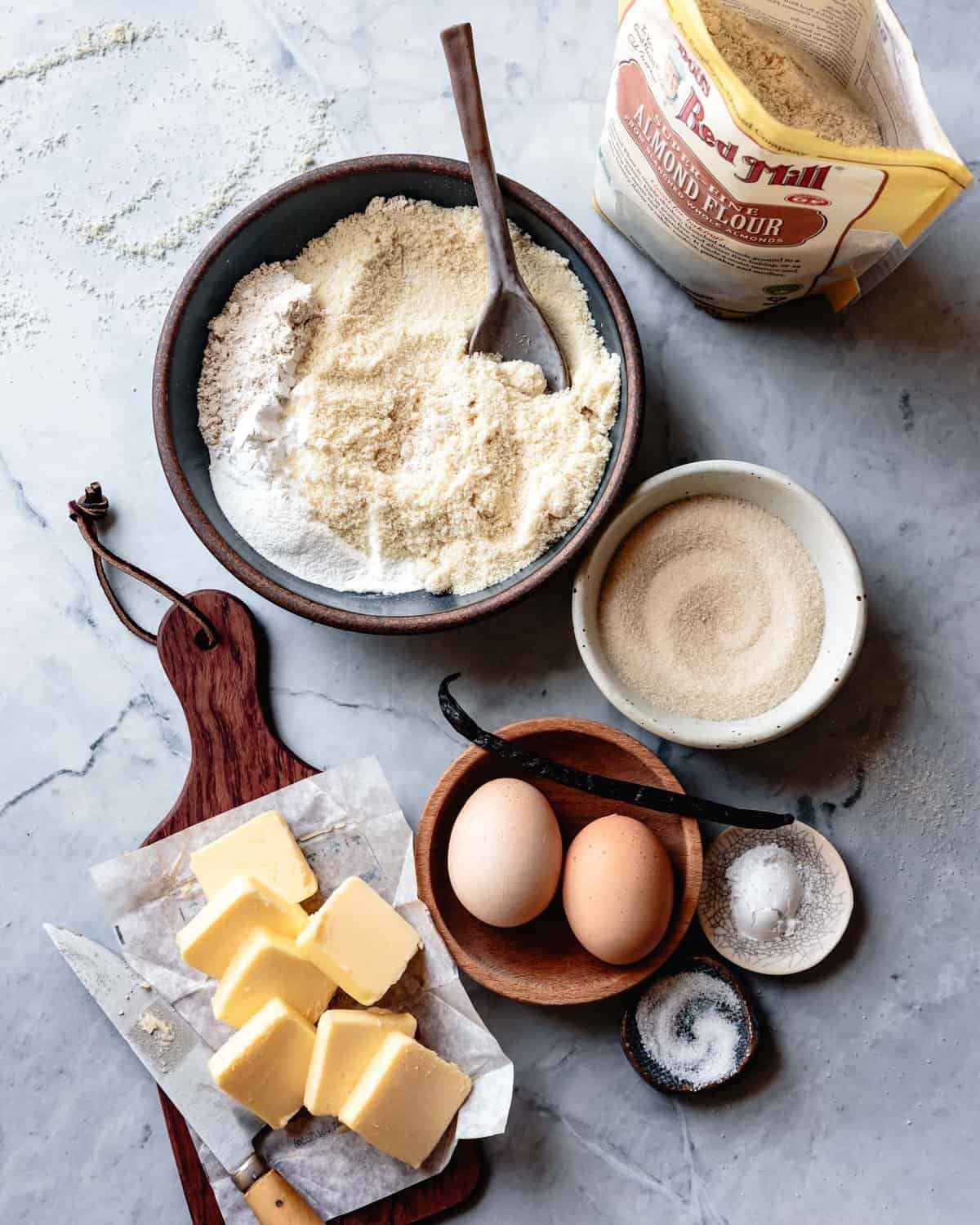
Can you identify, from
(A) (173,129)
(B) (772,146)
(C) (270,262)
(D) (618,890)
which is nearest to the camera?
(B) (772,146)

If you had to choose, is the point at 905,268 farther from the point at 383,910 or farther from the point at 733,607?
the point at 383,910

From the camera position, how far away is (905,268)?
1307 millimetres

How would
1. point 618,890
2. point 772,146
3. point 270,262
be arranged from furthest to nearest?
point 270,262
point 618,890
point 772,146

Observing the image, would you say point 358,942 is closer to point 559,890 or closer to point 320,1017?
point 320,1017

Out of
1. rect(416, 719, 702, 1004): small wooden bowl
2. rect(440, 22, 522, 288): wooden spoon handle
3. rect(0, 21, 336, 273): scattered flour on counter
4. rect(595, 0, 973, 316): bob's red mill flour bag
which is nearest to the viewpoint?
rect(595, 0, 973, 316): bob's red mill flour bag

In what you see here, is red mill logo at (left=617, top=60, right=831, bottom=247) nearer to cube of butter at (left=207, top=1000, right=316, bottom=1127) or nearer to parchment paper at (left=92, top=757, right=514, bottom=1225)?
parchment paper at (left=92, top=757, right=514, bottom=1225)

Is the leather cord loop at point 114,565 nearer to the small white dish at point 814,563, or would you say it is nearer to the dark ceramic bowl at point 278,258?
the dark ceramic bowl at point 278,258

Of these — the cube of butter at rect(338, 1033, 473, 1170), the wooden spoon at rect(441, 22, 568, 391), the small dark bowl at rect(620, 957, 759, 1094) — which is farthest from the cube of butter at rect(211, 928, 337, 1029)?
the wooden spoon at rect(441, 22, 568, 391)

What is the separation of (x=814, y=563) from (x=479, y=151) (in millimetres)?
619

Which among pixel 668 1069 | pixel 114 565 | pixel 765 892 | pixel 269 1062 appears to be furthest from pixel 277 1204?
pixel 114 565

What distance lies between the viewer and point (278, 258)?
1225 mm

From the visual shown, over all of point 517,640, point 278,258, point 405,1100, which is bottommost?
point 405,1100

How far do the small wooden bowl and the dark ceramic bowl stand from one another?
0.21m

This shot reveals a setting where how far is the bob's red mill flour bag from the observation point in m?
0.93
